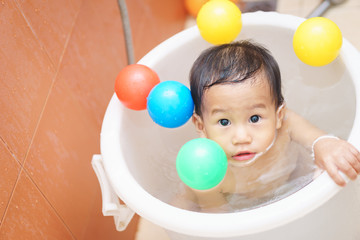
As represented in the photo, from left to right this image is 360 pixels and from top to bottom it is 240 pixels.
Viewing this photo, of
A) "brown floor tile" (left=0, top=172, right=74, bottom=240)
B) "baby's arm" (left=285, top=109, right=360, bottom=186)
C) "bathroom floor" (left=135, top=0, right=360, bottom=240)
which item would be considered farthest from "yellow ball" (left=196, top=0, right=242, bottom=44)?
"bathroom floor" (left=135, top=0, right=360, bottom=240)

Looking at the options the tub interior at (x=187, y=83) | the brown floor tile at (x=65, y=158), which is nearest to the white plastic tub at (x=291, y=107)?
the tub interior at (x=187, y=83)

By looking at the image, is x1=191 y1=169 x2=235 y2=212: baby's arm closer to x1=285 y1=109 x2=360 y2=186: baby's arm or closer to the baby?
the baby

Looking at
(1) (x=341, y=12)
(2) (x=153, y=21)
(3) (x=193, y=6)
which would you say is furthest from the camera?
(3) (x=193, y=6)

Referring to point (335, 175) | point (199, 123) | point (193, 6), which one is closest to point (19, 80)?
point (199, 123)

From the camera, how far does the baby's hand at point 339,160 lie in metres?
0.64

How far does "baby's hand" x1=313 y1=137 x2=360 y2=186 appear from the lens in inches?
25.1

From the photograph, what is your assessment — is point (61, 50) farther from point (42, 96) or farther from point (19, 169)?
point (19, 169)

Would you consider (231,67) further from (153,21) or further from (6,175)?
(153,21)

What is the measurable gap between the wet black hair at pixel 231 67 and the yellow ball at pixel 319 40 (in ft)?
0.27

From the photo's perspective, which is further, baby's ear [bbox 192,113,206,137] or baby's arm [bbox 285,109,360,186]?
baby's ear [bbox 192,113,206,137]

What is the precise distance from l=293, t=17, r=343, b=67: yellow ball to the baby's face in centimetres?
11

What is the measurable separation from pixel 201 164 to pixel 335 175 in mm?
219

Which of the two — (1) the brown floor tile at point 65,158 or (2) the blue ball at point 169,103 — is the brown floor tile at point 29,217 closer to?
(1) the brown floor tile at point 65,158

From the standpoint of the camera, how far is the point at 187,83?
3.57 feet
